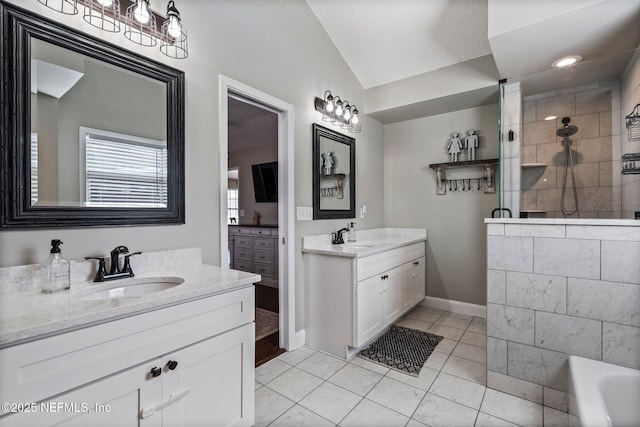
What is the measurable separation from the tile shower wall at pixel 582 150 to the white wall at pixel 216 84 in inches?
67.2

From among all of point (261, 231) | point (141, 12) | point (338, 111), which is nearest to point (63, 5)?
point (141, 12)

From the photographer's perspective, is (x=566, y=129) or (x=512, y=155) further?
(x=512, y=155)

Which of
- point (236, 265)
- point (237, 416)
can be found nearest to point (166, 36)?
point (237, 416)

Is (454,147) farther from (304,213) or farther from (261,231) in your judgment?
(261,231)

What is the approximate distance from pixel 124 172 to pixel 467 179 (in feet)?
10.5

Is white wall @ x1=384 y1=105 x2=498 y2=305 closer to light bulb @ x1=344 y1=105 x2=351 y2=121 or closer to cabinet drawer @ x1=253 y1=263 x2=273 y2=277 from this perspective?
light bulb @ x1=344 y1=105 x2=351 y2=121

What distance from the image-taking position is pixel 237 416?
141 centimetres

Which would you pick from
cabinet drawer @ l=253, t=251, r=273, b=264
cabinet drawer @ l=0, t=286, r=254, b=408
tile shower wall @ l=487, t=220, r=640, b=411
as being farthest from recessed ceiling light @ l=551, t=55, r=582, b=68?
cabinet drawer @ l=253, t=251, r=273, b=264

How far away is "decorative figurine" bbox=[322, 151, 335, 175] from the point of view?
2883 millimetres

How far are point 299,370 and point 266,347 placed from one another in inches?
18.2

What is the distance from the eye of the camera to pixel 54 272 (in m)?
1.19

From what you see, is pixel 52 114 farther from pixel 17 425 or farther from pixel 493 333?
pixel 493 333

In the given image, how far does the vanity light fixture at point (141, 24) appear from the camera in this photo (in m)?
1.45

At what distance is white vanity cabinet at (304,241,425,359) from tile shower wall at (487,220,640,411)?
853 millimetres
